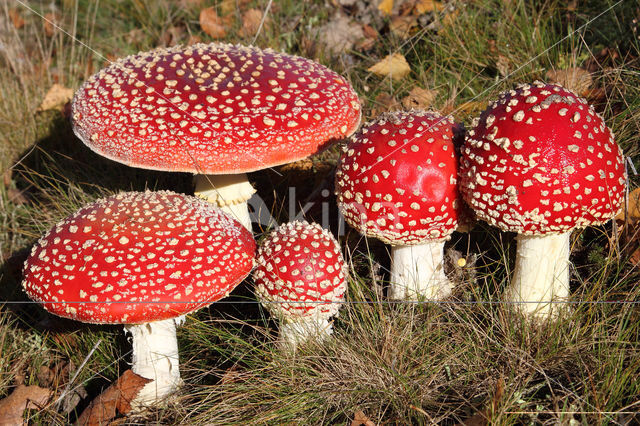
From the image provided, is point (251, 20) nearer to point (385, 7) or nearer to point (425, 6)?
point (385, 7)

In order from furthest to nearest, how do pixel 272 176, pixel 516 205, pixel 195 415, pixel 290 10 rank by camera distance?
1. pixel 290 10
2. pixel 272 176
3. pixel 195 415
4. pixel 516 205

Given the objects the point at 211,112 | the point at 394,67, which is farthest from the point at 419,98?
the point at 211,112

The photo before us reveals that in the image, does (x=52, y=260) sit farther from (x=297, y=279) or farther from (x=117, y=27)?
(x=117, y=27)

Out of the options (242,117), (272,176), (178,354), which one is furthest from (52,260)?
(272,176)

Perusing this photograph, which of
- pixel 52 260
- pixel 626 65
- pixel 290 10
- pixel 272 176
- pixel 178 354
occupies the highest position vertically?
pixel 626 65

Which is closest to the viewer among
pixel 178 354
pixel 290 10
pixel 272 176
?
pixel 178 354

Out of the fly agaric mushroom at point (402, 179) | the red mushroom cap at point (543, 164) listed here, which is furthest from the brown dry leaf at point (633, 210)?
the fly agaric mushroom at point (402, 179)
